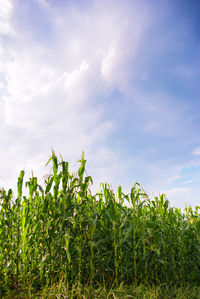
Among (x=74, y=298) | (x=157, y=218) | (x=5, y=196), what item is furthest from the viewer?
(x=157, y=218)

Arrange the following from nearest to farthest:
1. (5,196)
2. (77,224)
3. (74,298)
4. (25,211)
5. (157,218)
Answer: (74,298)
(77,224)
(25,211)
(5,196)
(157,218)

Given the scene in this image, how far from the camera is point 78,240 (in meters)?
4.09

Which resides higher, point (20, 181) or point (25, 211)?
point (20, 181)

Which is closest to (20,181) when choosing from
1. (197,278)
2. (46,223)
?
(46,223)

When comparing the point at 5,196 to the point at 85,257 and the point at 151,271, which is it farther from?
the point at 151,271

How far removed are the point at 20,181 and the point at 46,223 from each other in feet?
3.62

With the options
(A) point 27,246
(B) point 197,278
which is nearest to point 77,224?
(A) point 27,246

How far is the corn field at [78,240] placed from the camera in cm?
401

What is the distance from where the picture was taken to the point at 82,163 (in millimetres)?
4355

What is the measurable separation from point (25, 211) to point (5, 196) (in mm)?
756

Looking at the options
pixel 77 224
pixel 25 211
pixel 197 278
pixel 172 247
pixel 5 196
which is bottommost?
pixel 197 278

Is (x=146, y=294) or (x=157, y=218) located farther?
(x=157, y=218)

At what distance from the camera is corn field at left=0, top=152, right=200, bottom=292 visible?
4.01 m

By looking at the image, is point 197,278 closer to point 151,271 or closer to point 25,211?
point 151,271
